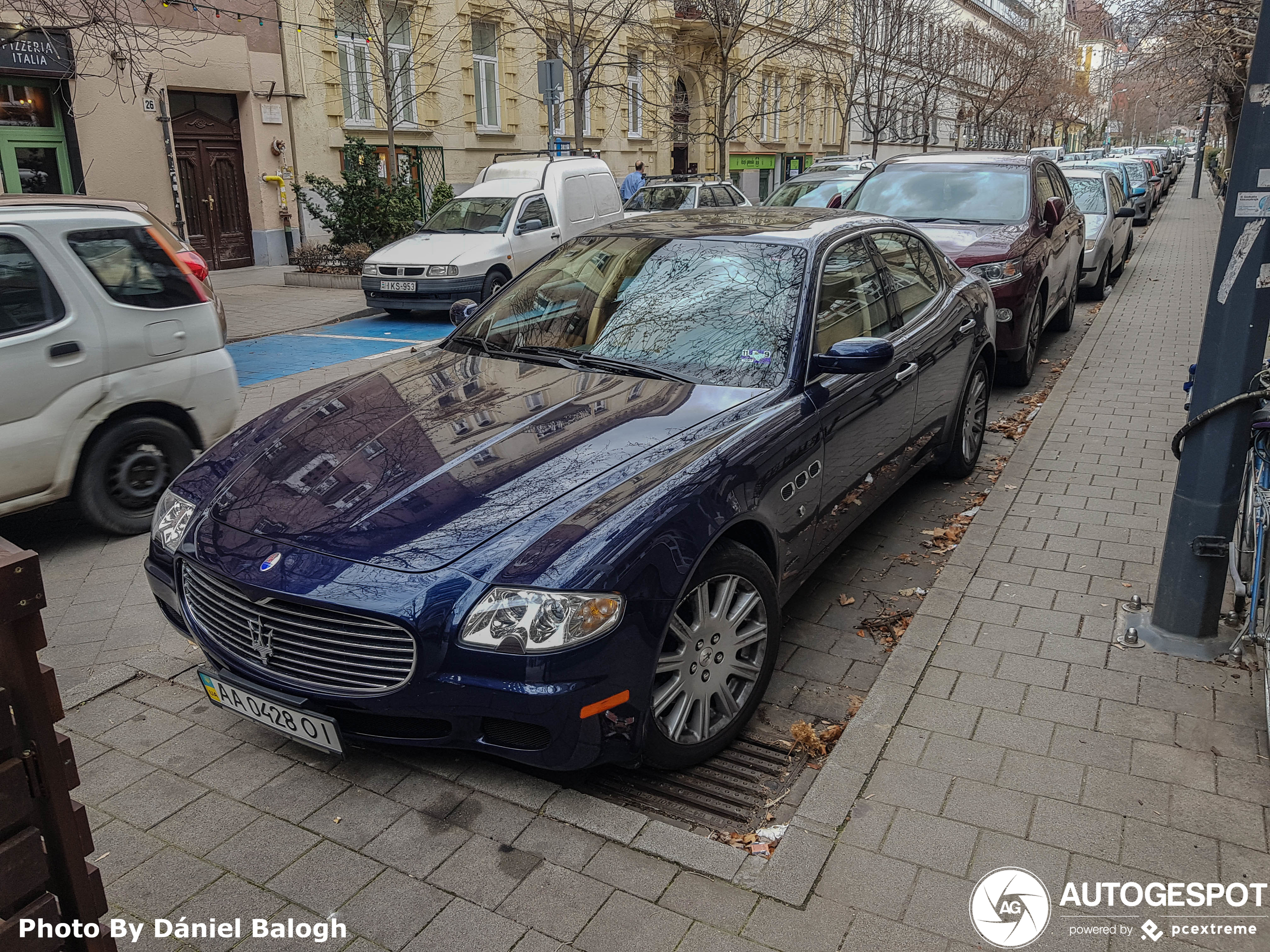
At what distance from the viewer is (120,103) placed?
16531mm

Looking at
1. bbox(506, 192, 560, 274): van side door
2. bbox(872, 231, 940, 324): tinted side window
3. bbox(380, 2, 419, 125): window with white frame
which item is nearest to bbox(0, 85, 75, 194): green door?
bbox(380, 2, 419, 125): window with white frame

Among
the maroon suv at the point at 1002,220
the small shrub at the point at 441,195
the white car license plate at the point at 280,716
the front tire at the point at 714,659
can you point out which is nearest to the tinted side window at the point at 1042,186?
the maroon suv at the point at 1002,220

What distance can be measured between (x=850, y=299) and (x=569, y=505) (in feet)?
7.04

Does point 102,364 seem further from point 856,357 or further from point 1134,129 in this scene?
point 1134,129

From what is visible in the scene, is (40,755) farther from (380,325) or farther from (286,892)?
(380,325)

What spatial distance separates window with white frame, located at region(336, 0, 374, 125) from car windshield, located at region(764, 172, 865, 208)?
29.4 feet

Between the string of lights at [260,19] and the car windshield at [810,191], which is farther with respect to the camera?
the string of lights at [260,19]

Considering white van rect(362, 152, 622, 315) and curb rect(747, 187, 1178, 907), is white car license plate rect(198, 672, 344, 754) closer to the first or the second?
curb rect(747, 187, 1178, 907)

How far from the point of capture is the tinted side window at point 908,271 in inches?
205

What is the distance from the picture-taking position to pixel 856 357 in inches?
158

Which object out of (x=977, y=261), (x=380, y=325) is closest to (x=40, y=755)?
(x=977, y=261)

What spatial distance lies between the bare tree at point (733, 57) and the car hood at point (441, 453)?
2084cm

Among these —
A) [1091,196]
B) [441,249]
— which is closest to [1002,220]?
[1091,196]

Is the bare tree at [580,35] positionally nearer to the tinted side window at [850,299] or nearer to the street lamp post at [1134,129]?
the tinted side window at [850,299]
